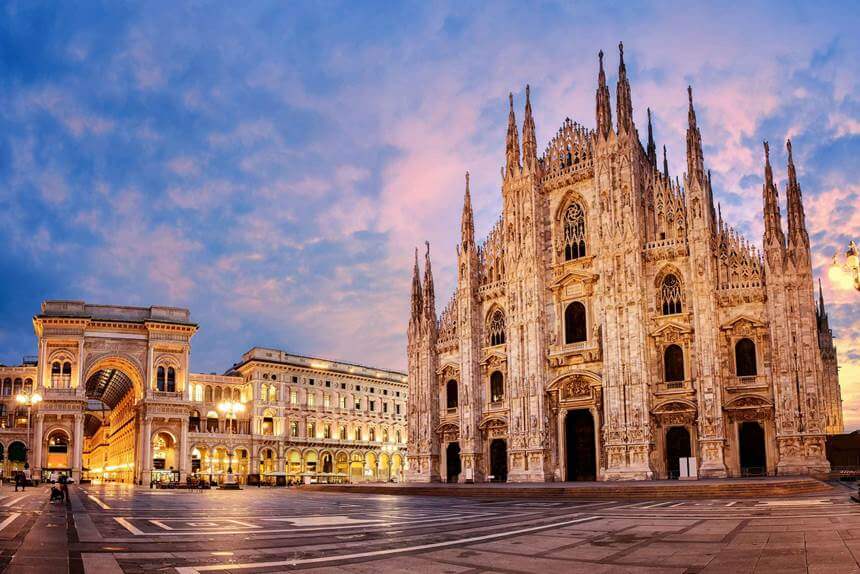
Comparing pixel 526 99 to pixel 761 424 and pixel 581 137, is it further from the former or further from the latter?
pixel 761 424

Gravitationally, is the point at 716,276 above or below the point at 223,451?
above

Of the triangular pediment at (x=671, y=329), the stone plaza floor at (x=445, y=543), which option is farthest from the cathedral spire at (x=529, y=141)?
the stone plaza floor at (x=445, y=543)

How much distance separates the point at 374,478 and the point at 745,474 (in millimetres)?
64506

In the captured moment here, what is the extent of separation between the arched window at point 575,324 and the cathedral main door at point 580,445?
15.7 feet

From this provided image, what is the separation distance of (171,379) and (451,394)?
34070 millimetres

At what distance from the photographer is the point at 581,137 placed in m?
51.4

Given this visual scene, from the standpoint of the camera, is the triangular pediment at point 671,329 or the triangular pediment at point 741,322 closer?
the triangular pediment at point 741,322

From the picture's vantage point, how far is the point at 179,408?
73250 mm

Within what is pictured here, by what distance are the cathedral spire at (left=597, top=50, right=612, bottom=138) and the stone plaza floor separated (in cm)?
3359

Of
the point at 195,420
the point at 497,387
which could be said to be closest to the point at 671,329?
the point at 497,387

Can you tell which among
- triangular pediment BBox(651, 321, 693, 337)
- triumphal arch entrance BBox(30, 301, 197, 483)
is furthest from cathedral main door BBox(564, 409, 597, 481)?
triumphal arch entrance BBox(30, 301, 197, 483)

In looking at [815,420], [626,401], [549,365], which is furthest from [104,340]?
[815,420]

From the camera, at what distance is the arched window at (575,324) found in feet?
160

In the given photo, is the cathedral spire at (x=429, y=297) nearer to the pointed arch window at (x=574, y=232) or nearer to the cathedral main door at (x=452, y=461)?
the cathedral main door at (x=452, y=461)
